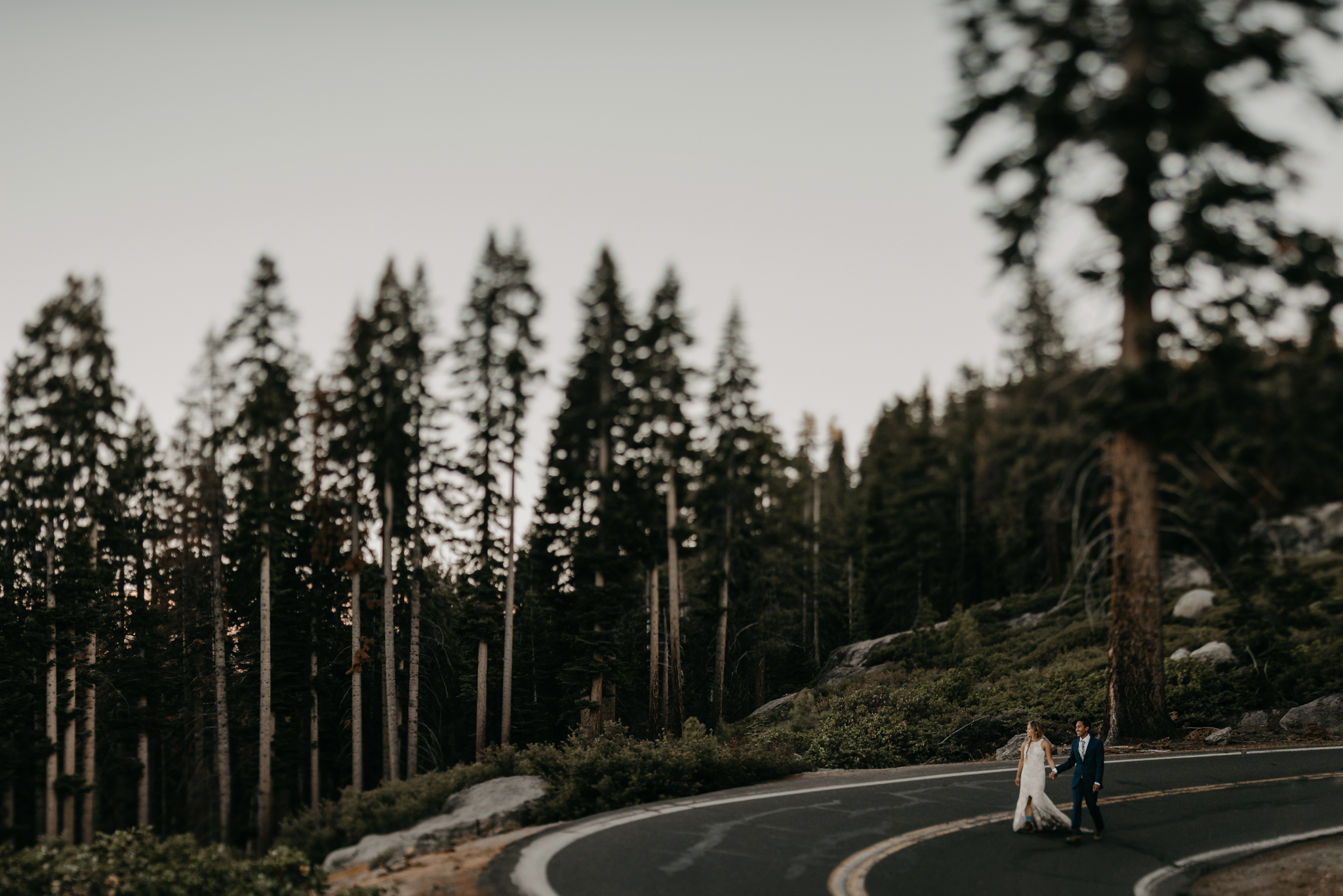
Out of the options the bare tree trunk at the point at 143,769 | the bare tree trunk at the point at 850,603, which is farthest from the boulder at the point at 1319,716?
the bare tree trunk at the point at 850,603

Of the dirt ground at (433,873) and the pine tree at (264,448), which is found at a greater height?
the pine tree at (264,448)

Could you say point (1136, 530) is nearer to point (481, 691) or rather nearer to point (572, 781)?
point (572, 781)

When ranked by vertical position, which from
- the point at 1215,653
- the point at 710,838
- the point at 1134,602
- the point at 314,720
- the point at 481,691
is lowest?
the point at 314,720

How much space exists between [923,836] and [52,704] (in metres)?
27.0

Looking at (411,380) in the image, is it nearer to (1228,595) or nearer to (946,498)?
(1228,595)

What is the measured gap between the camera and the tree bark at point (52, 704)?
25719 millimetres

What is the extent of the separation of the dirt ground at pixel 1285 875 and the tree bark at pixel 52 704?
29182 millimetres

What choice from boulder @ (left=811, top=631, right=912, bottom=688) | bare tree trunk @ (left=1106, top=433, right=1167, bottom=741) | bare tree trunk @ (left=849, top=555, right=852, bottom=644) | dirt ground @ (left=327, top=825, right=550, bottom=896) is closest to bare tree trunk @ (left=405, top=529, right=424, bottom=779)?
boulder @ (left=811, top=631, right=912, bottom=688)

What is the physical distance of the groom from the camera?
1080 cm

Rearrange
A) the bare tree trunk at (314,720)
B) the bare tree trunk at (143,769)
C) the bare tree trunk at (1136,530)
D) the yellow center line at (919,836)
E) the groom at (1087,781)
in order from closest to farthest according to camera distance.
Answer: the yellow center line at (919,836) → the groom at (1087,781) → the bare tree trunk at (1136,530) → the bare tree trunk at (143,769) → the bare tree trunk at (314,720)

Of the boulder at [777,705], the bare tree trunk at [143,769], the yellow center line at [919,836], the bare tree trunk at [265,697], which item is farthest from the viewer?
the boulder at [777,705]

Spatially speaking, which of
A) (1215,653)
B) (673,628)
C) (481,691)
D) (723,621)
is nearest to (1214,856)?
(1215,653)

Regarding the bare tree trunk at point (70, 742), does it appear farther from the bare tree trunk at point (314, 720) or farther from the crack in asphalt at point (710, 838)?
the crack in asphalt at point (710, 838)

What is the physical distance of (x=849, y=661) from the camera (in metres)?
41.6
